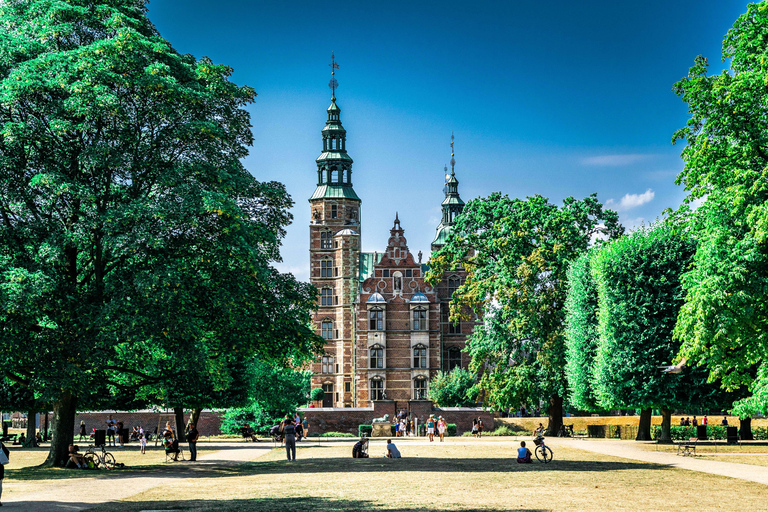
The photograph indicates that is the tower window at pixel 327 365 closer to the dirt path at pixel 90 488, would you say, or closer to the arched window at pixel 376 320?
the arched window at pixel 376 320

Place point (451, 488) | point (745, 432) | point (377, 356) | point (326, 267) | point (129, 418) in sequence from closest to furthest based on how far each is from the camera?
point (451, 488), point (745, 432), point (129, 418), point (377, 356), point (326, 267)

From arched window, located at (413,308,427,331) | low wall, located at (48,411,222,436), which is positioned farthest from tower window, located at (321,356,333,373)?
low wall, located at (48,411,222,436)

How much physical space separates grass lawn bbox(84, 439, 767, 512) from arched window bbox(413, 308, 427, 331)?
48845 mm

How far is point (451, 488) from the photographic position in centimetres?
1803

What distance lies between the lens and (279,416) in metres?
55.6

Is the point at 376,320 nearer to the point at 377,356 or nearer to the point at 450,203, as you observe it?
the point at 377,356

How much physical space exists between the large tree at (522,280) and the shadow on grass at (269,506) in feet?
92.8

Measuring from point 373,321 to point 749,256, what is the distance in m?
53.9

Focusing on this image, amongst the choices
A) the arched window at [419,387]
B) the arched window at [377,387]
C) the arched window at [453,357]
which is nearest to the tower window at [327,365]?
the arched window at [377,387]

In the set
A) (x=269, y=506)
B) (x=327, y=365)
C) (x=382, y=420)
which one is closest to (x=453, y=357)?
(x=327, y=365)

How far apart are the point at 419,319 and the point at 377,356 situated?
5135 millimetres

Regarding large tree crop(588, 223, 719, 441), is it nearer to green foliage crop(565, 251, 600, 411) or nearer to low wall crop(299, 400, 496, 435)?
green foliage crop(565, 251, 600, 411)

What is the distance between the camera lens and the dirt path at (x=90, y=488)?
15.4 metres

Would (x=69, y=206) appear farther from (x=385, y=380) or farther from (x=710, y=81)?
(x=385, y=380)
